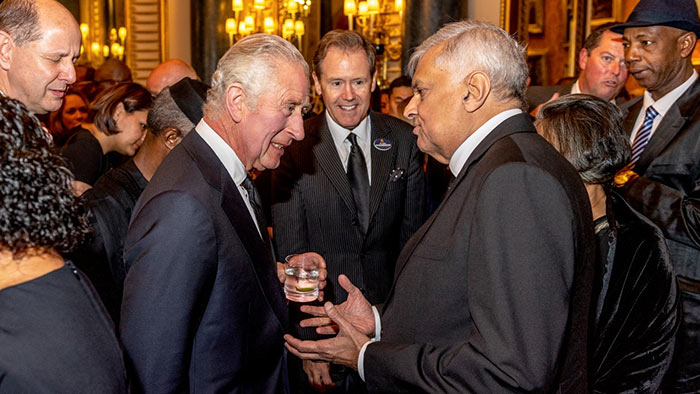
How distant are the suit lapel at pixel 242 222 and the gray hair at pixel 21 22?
0.95 m

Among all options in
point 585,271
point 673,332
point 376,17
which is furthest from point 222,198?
point 376,17

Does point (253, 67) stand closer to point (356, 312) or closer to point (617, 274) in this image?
point (356, 312)

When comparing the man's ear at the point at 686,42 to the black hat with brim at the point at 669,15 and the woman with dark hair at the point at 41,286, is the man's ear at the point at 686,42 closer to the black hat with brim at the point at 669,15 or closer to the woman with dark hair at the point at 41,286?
the black hat with brim at the point at 669,15

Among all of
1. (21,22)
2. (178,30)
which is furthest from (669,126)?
(178,30)

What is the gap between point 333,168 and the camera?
3078 millimetres

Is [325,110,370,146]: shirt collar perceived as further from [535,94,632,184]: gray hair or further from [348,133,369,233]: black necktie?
[535,94,632,184]: gray hair

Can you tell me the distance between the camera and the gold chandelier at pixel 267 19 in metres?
10.4

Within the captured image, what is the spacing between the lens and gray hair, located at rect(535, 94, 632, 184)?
2105mm

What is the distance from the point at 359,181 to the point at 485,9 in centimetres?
424

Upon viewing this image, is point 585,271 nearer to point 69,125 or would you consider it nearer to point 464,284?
point 464,284

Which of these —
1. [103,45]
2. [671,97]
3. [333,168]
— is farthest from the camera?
[103,45]

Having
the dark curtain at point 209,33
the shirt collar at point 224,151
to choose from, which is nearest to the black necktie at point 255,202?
the shirt collar at point 224,151

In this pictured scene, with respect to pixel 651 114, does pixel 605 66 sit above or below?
above

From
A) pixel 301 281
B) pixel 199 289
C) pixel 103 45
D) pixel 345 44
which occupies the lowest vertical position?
pixel 301 281
